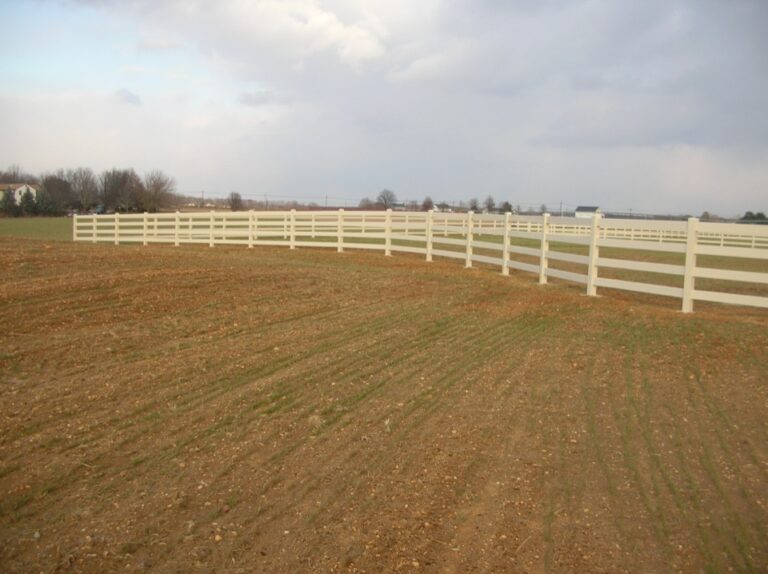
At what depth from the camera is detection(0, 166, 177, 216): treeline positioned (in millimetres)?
65625

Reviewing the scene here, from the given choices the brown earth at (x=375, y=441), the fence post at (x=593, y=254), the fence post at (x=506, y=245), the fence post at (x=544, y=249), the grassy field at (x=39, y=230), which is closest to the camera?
the brown earth at (x=375, y=441)

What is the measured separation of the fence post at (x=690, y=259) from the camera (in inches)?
436

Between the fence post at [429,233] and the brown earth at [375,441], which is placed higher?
the fence post at [429,233]

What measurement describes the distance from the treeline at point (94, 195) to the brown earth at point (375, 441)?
180 ft

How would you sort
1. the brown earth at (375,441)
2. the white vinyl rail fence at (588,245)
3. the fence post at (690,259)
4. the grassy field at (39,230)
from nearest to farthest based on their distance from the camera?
1. the brown earth at (375,441)
2. the white vinyl rail fence at (588,245)
3. the fence post at (690,259)
4. the grassy field at (39,230)

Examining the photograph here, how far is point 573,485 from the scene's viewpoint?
4672 mm

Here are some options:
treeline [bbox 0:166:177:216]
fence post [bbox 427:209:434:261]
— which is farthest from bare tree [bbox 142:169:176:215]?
fence post [bbox 427:209:434:261]

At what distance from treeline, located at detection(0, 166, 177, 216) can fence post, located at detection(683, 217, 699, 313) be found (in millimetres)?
55251

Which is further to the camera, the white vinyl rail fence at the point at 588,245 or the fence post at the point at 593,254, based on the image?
the fence post at the point at 593,254

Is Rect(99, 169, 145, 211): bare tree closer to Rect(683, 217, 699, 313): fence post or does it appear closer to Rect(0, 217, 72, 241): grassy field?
Rect(0, 217, 72, 241): grassy field

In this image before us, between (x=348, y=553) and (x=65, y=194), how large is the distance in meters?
94.2

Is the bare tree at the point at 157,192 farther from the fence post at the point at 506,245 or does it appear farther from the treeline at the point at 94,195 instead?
the fence post at the point at 506,245

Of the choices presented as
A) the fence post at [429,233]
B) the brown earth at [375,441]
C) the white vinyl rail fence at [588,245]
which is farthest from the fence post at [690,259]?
the fence post at [429,233]

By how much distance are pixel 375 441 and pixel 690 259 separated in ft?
25.4
